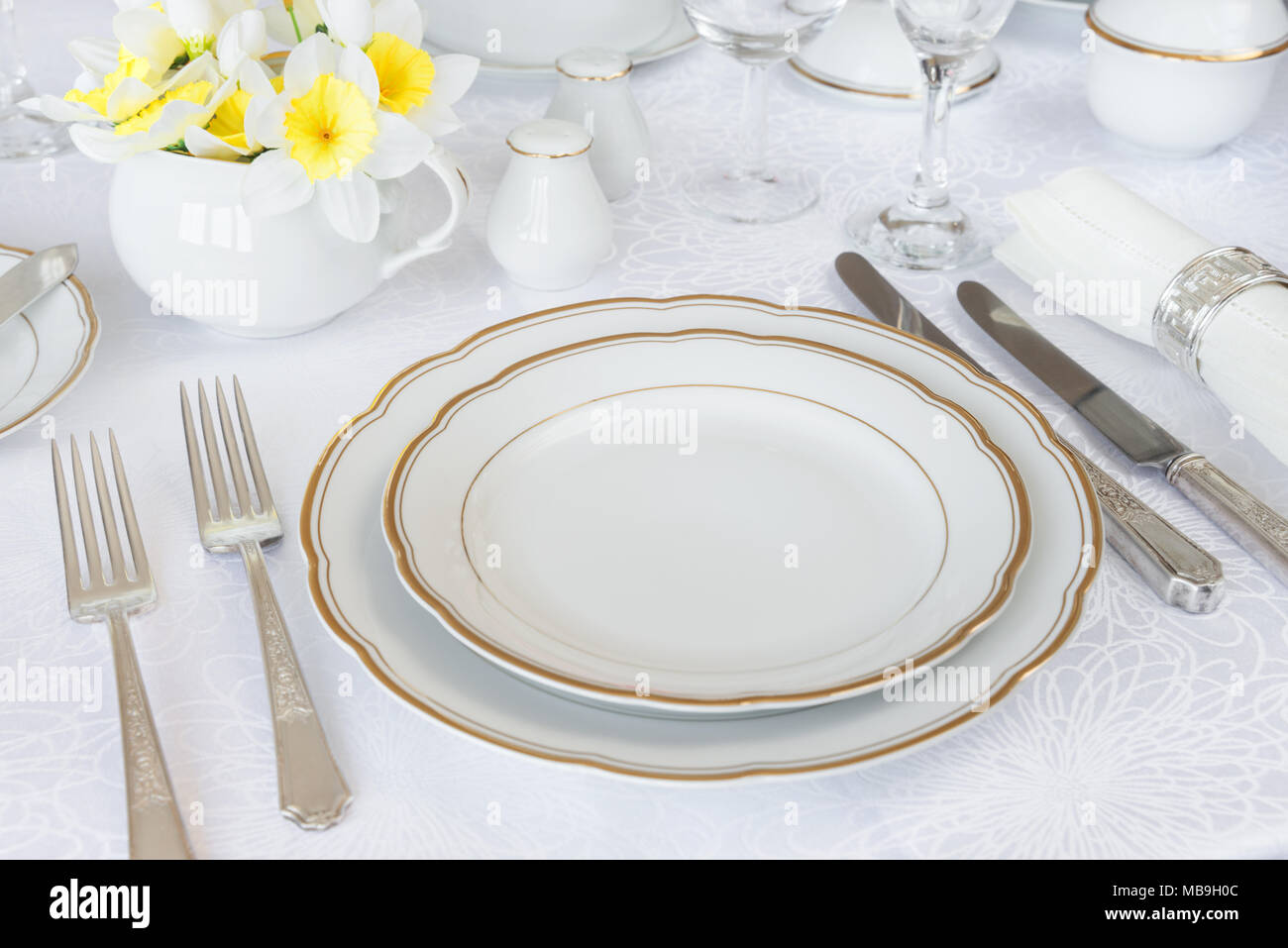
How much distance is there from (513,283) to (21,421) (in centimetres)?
30

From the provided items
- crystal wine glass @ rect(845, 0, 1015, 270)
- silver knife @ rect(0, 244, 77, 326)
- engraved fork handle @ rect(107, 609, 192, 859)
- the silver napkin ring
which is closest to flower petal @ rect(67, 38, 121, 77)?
silver knife @ rect(0, 244, 77, 326)

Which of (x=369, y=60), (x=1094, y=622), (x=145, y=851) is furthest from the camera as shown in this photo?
(x=369, y=60)

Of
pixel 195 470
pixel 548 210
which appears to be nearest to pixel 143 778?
pixel 195 470

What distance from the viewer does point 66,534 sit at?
54 centimetres

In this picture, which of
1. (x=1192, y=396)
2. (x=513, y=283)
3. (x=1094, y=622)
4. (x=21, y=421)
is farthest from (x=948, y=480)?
(x=21, y=421)

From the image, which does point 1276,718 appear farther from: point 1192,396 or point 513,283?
point 513,283

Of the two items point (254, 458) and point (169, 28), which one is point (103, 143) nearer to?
point (169, 28)

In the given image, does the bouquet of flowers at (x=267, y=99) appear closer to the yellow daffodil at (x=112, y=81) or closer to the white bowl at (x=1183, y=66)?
the yellow daffodil at (x=112, y=81)

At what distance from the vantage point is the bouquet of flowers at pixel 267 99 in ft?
2.04

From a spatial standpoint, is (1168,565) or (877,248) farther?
(877,248)

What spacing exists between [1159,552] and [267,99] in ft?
1.60

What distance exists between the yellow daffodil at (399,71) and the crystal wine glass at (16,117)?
16.2 inches

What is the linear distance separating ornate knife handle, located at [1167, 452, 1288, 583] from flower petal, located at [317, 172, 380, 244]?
441 mm

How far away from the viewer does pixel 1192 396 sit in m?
0.68
